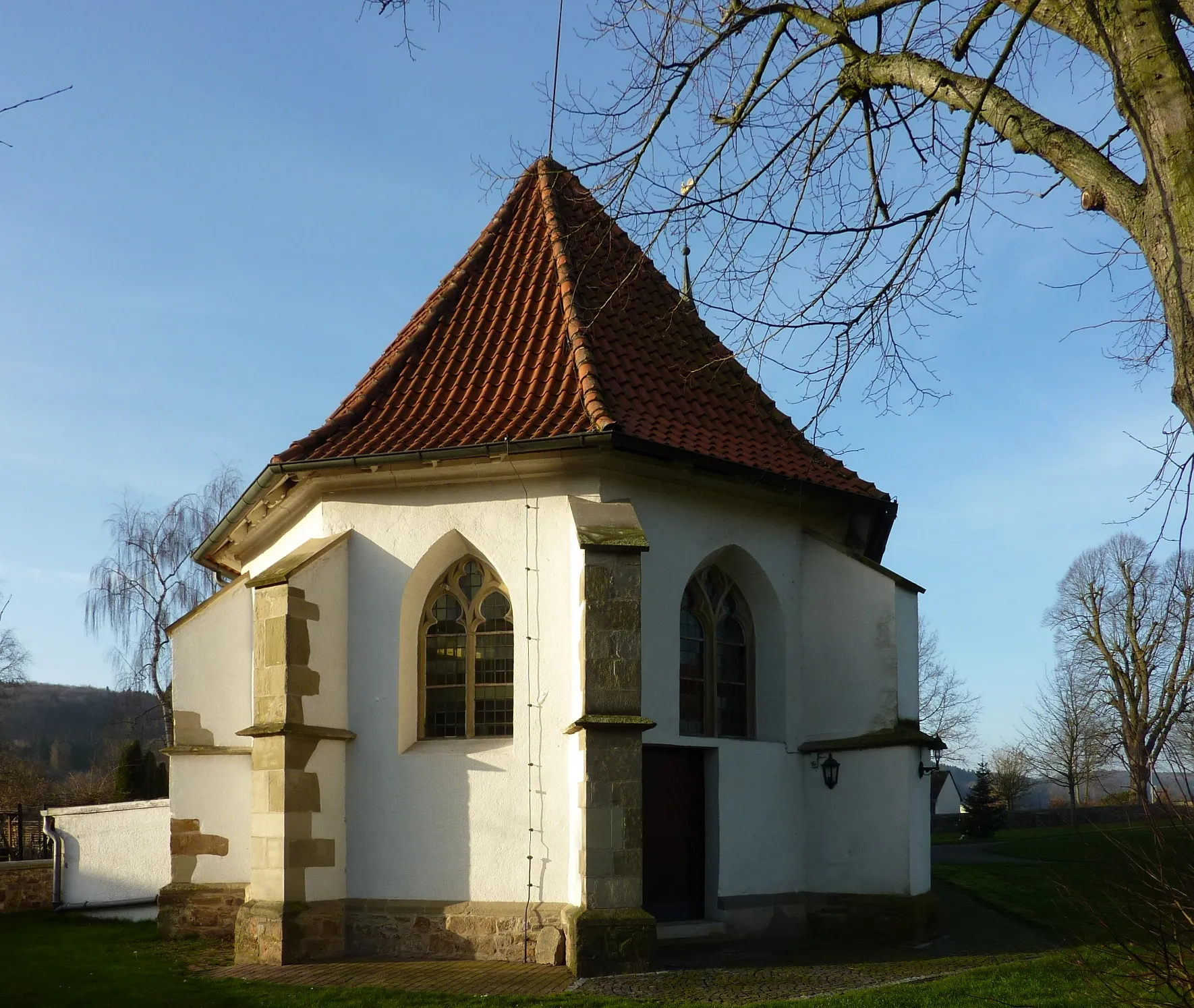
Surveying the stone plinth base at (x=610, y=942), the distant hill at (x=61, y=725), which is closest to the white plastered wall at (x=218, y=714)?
the stone plinth base at (x=610, y=942)

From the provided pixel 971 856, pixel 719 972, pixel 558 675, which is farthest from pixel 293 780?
pixel 971 856

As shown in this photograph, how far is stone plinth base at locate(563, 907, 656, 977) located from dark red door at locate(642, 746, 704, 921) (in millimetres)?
1458

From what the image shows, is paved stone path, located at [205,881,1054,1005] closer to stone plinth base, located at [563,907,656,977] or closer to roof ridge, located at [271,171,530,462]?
stone plinth base, located at [563,907,656,977]

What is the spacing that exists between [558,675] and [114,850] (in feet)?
30.1

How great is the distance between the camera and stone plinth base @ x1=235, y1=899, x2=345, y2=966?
1137cm

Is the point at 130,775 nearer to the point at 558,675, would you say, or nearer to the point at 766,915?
the point at 558,675

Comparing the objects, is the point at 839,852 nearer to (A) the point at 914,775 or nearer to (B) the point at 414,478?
(A) the point at 914,775

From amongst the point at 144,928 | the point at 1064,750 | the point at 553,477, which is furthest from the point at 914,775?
the point at 1064,750

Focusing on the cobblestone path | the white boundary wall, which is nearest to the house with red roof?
the cobblestone path

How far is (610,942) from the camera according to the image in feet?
34.2

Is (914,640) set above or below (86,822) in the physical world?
above

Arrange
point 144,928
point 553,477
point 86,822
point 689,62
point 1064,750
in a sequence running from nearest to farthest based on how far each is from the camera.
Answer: point 689,62 < point 553,477 < point 144,928 < point 86,822 < point 1064,750

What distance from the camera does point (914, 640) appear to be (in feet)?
45.0

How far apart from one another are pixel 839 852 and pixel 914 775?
1.15 metres
